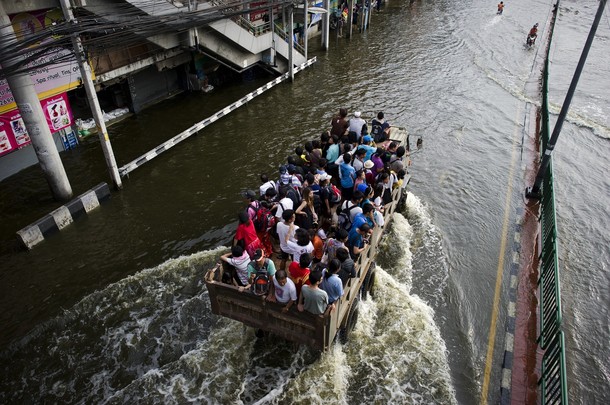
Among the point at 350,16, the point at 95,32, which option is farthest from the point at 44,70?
the point at 350,16

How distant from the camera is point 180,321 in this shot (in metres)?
8.12

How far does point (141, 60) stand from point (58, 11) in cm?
314

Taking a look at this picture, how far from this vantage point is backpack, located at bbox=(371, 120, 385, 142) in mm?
11469

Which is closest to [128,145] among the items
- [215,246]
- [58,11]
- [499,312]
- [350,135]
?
[58,11]

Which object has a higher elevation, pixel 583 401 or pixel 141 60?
pixel 141 60

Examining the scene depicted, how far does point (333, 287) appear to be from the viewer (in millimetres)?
6109

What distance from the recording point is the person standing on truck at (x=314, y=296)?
19.1ft

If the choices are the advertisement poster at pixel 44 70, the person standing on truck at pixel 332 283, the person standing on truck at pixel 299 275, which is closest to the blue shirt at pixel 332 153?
the person standing on truck at pixel 299 275

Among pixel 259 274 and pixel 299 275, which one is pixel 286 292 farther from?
pixel 259 274

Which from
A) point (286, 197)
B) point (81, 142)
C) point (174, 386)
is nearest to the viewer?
point (174, 386)

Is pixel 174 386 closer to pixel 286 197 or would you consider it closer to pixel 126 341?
pixel 126 341

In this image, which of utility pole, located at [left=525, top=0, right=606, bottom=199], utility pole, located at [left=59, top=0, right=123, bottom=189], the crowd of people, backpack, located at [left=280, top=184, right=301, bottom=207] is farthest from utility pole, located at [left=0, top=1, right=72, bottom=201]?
utility pole, located at [left=525, top=0, right=606, bottom=199]

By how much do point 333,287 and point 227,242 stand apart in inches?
193

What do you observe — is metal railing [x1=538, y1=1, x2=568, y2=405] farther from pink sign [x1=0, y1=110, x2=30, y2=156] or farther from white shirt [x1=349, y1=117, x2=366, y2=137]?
pink sign [x1=0, y1=110, x2=30, y2=156]
